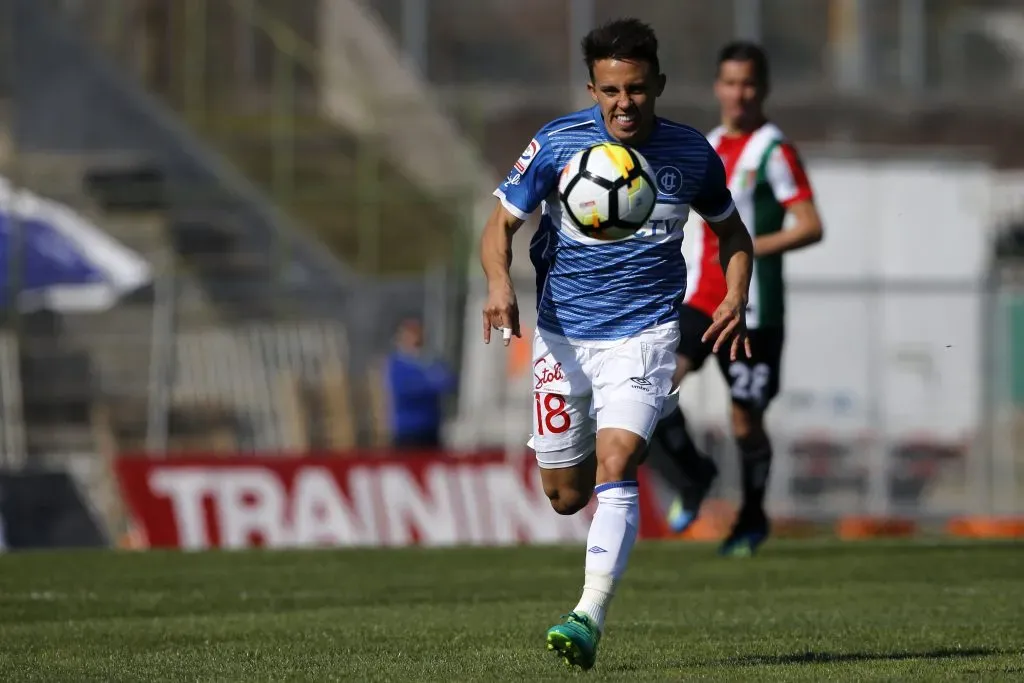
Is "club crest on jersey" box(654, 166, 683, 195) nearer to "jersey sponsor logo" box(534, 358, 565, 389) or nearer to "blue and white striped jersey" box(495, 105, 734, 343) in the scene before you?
"blue and white striped jersey" box(495, 105, 734, 343)


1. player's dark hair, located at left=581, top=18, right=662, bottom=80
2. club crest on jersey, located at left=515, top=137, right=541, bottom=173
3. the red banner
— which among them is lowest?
the red banner

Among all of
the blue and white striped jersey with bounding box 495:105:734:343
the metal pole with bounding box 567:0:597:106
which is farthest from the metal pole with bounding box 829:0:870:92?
the blue and white striped jersey with bounding box 495:105:734:343

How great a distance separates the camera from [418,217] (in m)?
22.7

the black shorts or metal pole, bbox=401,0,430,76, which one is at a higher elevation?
metal pole, bbox=401,0,430,76

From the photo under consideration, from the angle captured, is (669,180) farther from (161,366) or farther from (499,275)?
(161,366)

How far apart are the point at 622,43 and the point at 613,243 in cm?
73

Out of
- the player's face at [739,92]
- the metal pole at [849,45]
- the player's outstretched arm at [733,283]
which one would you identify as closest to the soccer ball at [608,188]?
the player's outstretched arm at [733,283]

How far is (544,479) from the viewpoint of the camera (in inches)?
286

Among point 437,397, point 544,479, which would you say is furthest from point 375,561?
point 437,397

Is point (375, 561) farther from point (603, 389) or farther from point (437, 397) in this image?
point (437, 397)

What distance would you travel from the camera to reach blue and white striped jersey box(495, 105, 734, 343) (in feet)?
23.2

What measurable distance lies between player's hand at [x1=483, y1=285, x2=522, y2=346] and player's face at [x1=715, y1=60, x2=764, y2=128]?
4.58 m

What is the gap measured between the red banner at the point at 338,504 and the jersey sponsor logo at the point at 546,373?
8323 mm

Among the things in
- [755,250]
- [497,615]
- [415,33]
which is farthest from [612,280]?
[415,33]
